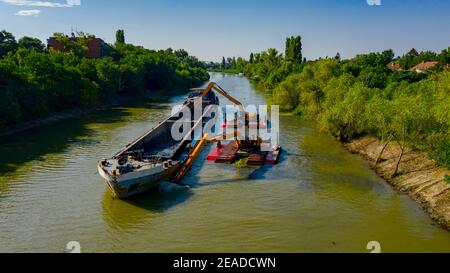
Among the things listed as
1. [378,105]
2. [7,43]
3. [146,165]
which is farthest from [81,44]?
[378,105]

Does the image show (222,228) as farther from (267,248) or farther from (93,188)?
(93,188)

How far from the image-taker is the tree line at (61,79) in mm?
41250

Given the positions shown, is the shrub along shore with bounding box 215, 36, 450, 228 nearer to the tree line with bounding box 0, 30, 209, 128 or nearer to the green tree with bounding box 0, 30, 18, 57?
the tree line with bounding box 0, 30, 209, 128

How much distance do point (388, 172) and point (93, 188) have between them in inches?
753

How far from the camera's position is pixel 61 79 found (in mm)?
50094

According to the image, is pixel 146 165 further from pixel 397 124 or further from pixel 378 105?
pixel 378 105

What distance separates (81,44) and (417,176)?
8179 cm

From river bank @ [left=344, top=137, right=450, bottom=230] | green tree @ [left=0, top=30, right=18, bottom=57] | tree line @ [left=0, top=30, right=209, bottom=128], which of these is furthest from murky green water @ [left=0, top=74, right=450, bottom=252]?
green tree @ [left=0, top=30, right=18, bottom=57]

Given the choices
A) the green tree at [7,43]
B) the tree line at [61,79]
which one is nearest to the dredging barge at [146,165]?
the tree line at [61,79]

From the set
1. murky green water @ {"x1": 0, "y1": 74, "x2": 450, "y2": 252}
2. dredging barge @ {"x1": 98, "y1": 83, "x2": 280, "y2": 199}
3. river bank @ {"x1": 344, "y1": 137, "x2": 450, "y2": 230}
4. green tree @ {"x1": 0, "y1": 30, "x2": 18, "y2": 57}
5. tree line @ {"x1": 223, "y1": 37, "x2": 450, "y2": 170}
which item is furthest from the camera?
green tree @ {"x1": 0, "y1": 30, "x2": 18, "y2": 57}

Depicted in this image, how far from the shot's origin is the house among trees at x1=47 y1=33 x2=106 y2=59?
Result: 8400 cm

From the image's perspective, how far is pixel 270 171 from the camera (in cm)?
2761

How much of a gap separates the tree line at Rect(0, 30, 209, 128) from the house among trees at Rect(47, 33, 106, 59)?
0.21 metres

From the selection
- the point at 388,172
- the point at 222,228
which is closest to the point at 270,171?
the point at 388,172
